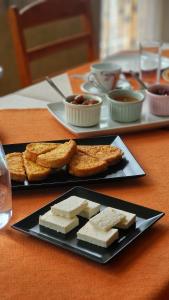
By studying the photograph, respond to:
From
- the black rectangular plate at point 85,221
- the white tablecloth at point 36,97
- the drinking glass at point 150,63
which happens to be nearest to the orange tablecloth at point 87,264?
the black rectangular plate at point 85,221

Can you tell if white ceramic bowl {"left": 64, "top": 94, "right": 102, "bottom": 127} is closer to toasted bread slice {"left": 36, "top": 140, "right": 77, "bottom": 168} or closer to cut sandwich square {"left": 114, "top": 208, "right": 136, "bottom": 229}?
toasted bread slice {"left": 36, "top": 140, "right": 77, "bottom": 168}

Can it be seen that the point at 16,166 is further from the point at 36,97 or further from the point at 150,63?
the point at 150,63

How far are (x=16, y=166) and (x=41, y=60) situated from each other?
1599 millimetres

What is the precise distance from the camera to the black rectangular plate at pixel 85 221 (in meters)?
0.79

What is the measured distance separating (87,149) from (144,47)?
0.72 metres

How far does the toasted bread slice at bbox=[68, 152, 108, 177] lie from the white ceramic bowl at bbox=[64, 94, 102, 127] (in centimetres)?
22

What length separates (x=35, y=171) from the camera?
40.1 inches

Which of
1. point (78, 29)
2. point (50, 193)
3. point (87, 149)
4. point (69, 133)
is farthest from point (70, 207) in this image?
point (78, 29)

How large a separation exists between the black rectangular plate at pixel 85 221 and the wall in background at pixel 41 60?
1646 millimetres

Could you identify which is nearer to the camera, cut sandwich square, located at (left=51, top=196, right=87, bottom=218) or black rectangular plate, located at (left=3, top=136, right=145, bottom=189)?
cut sandwich square, located at (left=51, top=196, right=87, bottom=218)

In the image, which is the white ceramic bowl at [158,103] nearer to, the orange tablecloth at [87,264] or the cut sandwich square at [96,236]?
the orange tablecloth at [87,264]

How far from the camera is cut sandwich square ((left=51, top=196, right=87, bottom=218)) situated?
0.83m

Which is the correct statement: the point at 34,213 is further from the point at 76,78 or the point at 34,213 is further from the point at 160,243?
the point at 76,78

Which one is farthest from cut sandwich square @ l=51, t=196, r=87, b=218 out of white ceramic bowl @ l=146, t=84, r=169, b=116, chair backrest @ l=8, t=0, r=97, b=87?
chair backrest @ l=8, t=0, r=97, b=87
